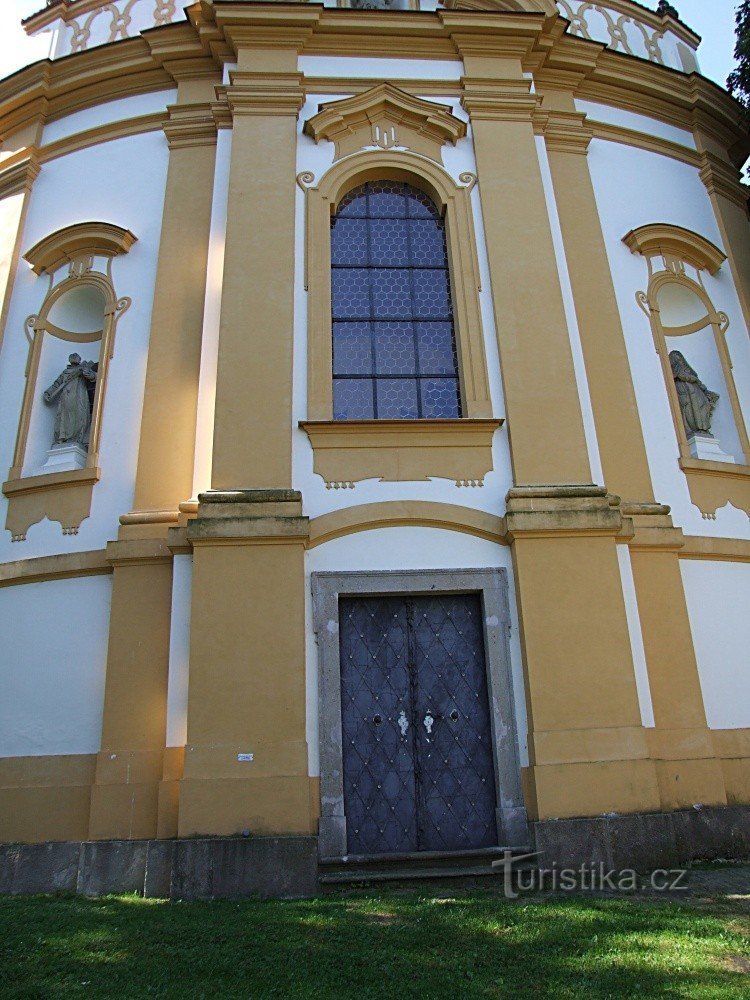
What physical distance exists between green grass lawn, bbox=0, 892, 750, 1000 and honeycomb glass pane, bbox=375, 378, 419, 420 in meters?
4.86

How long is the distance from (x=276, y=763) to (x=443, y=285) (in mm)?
5700

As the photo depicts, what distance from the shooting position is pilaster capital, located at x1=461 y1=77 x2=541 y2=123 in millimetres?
10375

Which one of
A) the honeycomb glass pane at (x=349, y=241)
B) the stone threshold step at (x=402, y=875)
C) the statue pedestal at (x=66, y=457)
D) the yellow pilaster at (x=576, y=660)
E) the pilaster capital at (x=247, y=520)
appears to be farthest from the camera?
the honeycomb glass pane at (x=349, y=241)

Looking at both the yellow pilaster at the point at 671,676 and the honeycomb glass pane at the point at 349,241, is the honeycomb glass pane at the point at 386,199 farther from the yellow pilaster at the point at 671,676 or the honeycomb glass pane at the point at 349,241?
the yellow pilaster at the point at 671,676

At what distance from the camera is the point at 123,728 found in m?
7.96

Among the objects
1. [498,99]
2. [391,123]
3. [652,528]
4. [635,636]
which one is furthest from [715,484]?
[391,123]

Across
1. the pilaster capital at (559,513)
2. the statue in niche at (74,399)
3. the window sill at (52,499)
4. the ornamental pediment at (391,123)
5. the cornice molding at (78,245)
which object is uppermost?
the ornamental pediment at (391,123)

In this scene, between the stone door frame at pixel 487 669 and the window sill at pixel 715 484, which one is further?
the window sill at pixel 715 484

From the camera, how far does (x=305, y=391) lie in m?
8.75

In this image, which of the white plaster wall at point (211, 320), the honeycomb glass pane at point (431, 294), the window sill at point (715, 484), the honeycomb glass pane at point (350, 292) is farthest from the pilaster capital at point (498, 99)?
the window sill at point (715, 484)

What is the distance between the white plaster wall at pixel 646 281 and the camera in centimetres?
963

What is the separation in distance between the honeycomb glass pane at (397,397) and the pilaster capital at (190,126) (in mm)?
4175

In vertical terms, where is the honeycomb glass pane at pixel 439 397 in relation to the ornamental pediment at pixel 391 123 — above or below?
below

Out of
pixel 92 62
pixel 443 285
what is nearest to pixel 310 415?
pixel 443 285
